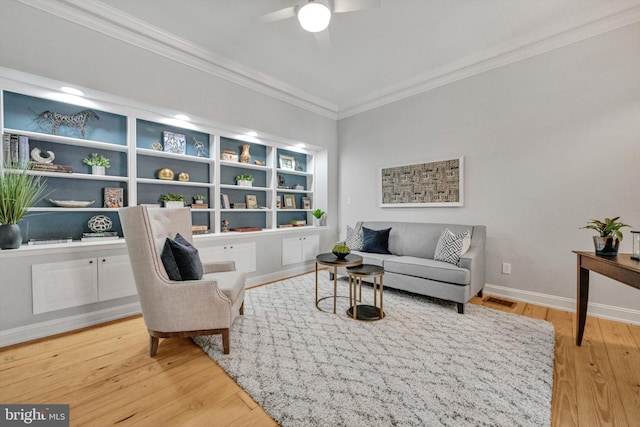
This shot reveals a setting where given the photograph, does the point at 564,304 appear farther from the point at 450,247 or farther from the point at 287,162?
the point at 287,162

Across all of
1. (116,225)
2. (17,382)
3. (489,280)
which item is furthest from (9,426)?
(489,280)

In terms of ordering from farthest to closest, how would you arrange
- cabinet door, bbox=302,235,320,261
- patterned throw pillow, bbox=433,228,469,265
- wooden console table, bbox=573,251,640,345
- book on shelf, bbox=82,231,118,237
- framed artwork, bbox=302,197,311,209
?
1. framed artwork, bbox=302,197,311,209
2. cabinet door, bbox=302,235,320,261
3. patterned throw pillow, bbox=433,228,469,265
4. book on shelf, bbox=82,231,118,237
5. wooden console table, bbox=573,251,640,345

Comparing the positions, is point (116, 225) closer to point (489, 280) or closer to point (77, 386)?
point (77, 386)

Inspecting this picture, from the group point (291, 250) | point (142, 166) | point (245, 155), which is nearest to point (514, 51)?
point (245, 155)

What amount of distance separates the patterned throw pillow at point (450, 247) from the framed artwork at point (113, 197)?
11.9 ft

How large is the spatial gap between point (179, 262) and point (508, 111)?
386cm

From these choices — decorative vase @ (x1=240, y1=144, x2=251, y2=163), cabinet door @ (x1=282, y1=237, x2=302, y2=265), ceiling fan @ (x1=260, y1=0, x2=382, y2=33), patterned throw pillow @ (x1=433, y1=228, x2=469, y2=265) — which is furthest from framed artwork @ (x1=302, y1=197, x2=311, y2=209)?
ceiling fan @ (x1=260, y1=0, x2=382, y2=33)

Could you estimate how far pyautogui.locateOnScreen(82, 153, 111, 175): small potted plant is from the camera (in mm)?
2635

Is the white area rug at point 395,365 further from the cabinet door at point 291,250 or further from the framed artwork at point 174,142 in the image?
the framed artwork at point 174,142

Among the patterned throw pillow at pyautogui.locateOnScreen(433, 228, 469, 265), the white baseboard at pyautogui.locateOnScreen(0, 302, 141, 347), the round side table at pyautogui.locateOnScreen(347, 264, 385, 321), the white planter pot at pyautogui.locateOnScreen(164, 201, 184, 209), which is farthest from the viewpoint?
the white planter pot at pyautogui.locateOnScreen(164, 201, 184, 209)

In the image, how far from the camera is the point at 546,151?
9.37 feet

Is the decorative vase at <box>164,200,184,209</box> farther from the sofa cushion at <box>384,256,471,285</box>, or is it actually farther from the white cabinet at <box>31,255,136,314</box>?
the sofa cushion at <box>384,256,471,285</box>

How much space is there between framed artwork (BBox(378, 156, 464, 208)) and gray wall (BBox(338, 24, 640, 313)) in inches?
4.5

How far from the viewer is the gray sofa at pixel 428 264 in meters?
2.67
